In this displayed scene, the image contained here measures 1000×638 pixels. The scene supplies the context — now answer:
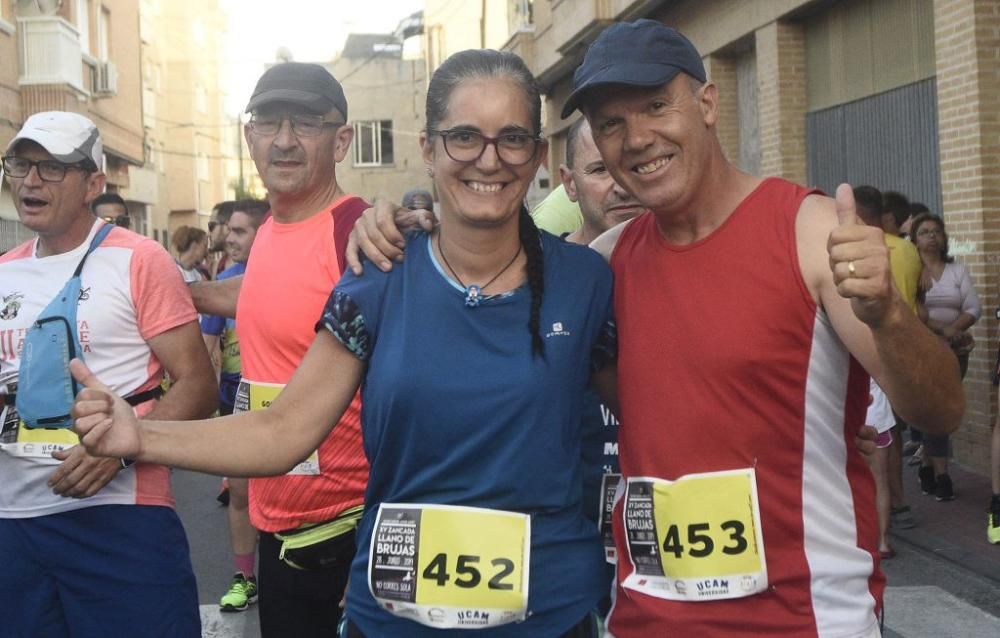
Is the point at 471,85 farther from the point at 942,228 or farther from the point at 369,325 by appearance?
the point at 942,228

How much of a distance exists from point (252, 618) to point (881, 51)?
8.37m

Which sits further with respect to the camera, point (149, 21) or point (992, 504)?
point (149, 21)

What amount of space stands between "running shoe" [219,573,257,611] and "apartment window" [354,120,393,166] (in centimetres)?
3795

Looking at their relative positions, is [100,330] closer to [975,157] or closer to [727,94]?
[975,157]

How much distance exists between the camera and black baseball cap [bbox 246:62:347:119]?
13.2ft

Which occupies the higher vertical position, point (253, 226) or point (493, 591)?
point (253, 226)

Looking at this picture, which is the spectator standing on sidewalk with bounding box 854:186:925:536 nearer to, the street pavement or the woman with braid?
A: the street pavement

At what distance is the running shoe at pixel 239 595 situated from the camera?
21.9ft

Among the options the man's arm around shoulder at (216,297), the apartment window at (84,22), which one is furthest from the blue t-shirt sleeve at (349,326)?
the apartment window at (84,22)

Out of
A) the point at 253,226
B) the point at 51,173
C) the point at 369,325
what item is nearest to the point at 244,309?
the point at 51,173

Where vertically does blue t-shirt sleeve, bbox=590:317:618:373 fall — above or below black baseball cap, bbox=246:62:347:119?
below

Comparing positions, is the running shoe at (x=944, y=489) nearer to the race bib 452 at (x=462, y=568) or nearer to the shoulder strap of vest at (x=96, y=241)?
the shoulder strap of vest at (x=96, y=241)

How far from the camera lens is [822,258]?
103 inches

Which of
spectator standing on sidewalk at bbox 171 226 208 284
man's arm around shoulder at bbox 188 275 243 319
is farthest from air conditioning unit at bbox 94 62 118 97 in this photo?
man's arm around shoulder at bbox 188 275 243 319
